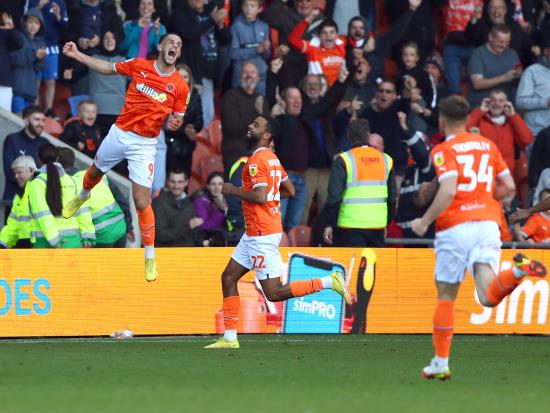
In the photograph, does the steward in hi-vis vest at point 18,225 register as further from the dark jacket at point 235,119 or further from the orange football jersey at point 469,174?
the orange football jersey at point 469,174

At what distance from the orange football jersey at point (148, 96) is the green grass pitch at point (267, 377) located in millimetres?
2475

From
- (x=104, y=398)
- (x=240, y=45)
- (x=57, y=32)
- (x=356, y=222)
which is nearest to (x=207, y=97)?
(x=240, y=45)

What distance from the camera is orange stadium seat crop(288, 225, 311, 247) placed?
20.3 meters

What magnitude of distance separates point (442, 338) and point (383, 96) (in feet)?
34.6

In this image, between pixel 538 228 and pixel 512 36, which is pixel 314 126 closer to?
pixel 538 228

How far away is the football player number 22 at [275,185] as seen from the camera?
47.4 feet

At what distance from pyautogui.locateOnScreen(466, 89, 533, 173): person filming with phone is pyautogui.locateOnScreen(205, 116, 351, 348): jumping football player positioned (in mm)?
7539

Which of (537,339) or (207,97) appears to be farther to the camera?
(207,97)

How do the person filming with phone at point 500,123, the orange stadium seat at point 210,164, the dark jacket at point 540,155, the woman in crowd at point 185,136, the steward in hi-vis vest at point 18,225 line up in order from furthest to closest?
the person filming with phone at point 500,123, the orange stadium seat at point 210,164, the dark jacket at point 540,155, the woman in crowd at point 185,136, the steward in hi-vis vest at point 18,225

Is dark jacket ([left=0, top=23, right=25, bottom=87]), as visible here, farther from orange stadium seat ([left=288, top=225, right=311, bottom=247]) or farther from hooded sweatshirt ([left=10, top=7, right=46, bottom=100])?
orange stadium seat ([left=288, top=225, right=311, bottom=247])

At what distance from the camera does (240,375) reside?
38.7ft

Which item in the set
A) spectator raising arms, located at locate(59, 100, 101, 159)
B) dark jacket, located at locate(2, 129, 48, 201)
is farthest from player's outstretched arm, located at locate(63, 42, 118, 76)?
spectator raising arms, located at locate(59, 100, 101, 159)

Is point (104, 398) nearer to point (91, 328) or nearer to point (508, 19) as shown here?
point (91, 328)

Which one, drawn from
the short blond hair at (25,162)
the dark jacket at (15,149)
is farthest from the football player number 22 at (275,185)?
the dark jacket at (15,149)
